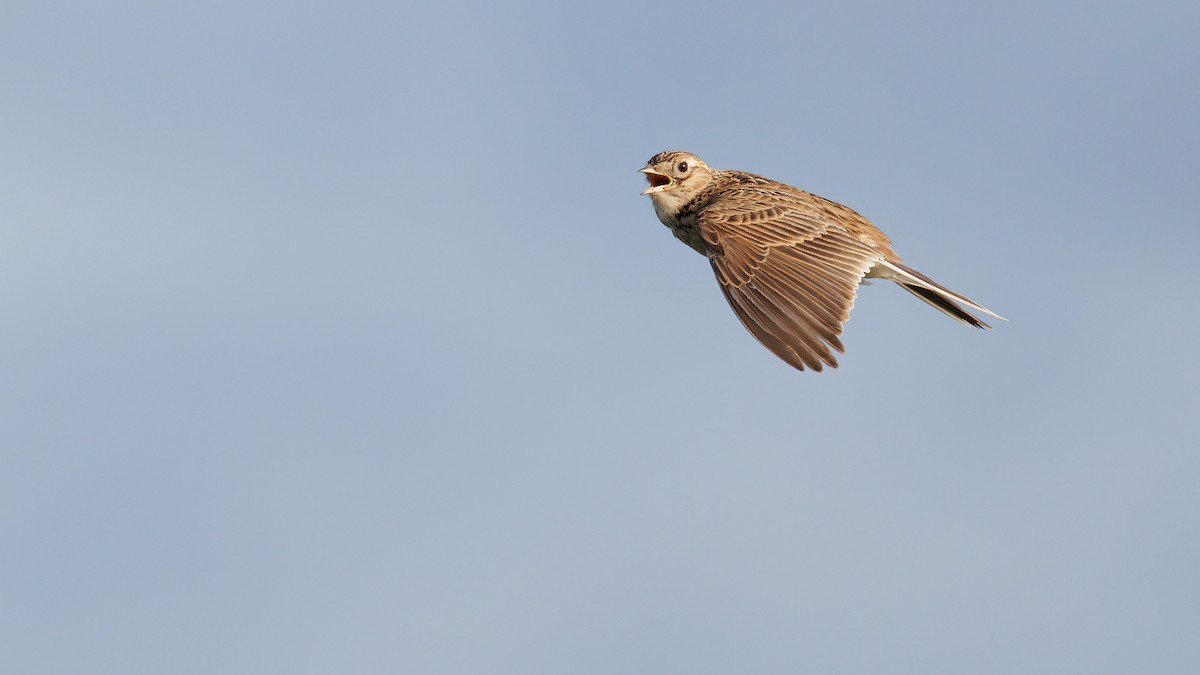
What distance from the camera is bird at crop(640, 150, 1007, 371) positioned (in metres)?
11.6

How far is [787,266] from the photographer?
1283 centimetres

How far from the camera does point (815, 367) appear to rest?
35.3ft

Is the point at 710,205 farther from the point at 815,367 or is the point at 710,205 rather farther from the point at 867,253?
the point at 815,367

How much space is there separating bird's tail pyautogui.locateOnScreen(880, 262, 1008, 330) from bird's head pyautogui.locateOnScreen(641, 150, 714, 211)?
223 centimetres

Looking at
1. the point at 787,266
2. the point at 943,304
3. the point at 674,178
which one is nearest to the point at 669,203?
the point at 674,178

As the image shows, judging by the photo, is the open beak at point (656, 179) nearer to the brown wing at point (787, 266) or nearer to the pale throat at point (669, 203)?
the pale throat at point (669, 203)

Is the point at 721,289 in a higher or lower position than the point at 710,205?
lower

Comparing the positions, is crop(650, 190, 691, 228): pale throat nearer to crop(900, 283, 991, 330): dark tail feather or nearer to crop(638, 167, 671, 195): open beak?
crop(638, 167, 671, 195): open beak

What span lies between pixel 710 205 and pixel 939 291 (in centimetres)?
230

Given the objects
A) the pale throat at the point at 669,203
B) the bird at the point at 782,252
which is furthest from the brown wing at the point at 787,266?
the pale throat at the point at 669,203

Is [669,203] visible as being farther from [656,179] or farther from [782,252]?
[782,252]

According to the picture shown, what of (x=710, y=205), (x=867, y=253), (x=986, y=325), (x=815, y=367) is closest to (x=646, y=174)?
(x=710, y=205)

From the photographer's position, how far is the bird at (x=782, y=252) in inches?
457

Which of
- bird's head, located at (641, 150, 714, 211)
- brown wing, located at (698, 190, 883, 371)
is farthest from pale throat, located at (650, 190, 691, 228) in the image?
brown wing, located at (698, 190, 883, 371)
